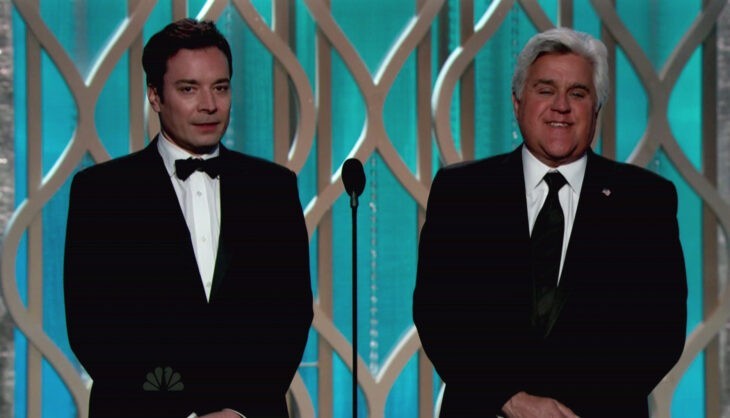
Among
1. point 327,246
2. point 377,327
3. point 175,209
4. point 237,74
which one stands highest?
point 237,74

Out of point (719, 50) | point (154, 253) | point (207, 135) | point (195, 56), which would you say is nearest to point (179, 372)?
point (154, 253)

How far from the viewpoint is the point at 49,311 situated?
3916mm

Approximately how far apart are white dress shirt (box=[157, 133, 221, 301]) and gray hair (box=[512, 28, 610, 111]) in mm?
907

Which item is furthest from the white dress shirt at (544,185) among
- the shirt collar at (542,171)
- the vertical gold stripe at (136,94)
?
the vertical gold stripe at (136,94)

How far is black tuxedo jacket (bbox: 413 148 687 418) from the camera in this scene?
10.2ft

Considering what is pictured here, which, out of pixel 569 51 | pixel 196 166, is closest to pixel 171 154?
pixel 196 166

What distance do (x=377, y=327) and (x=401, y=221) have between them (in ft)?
1.22

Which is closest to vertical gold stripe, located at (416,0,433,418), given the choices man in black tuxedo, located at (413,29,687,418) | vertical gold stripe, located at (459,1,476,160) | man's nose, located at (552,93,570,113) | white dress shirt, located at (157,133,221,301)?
vertical gold stripe, located at (459,1,476,160)

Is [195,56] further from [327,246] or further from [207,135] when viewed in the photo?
[327,246]

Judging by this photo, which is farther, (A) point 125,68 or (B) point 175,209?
(A) point 125,68

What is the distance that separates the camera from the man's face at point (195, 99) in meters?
3.29

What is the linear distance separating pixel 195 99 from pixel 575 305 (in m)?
1.18

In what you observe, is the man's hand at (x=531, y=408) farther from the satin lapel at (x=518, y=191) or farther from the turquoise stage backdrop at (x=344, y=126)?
the turquoise stage backdrop at (x=344, y=126)

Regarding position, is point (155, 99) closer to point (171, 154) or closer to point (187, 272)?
point (171, 154)
